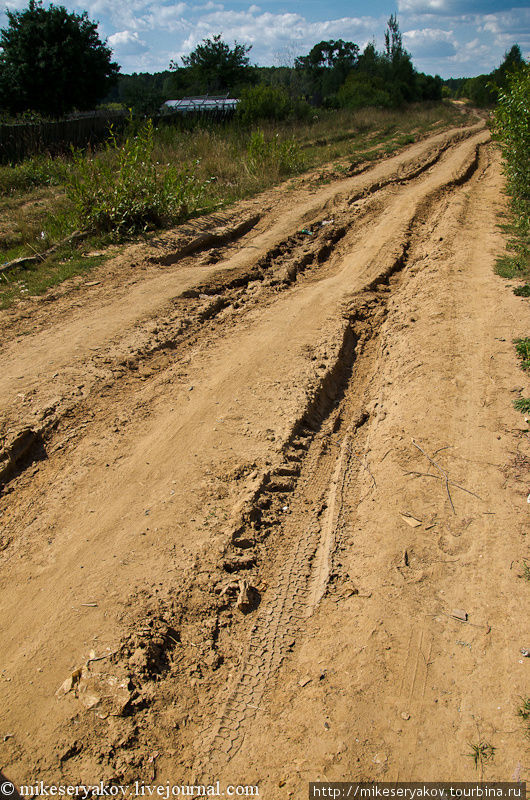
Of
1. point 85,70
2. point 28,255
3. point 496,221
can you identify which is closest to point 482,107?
point 85,70

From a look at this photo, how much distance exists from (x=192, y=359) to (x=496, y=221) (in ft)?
21.6

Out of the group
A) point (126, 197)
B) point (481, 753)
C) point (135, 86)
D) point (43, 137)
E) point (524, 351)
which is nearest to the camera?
point (481, 753)

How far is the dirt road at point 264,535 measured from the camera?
2.27 meters

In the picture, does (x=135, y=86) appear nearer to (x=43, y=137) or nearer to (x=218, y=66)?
(x=218, y=66)

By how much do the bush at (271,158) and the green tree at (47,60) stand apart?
1291 centimetres

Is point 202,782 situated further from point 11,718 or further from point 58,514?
point 58,514

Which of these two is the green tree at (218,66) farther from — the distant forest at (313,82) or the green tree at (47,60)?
the green tree at (47,60)

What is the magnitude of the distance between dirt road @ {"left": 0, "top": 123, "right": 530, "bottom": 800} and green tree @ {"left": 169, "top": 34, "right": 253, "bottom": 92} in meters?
28.3

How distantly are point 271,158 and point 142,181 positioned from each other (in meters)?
4.75

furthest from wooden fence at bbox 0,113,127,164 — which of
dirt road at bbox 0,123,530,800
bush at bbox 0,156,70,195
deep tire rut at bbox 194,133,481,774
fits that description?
deep tire rut at bbox 194,133,481,774

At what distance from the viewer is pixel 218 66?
28844 millimetres

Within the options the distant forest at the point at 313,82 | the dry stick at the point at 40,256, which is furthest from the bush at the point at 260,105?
the dry stick at the point at 40,256

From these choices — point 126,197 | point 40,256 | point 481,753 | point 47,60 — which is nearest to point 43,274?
point 40,256

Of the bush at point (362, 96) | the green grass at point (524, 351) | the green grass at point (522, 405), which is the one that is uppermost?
the bush at point (362, 96)
